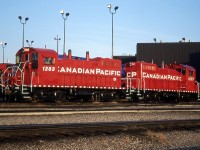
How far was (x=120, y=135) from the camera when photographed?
927 centimetres

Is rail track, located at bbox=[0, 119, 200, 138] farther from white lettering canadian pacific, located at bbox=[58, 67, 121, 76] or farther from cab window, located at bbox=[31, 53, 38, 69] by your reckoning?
white lettering canadian pacific, located at bbox=[58, 67, 121, 76]

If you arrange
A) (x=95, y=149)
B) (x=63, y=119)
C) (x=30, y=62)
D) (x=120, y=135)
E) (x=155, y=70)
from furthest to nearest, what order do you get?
(x=155, y=70)
(x=30, y=62)
(x=63, y=119)
(x=120, y=135)
(x=95, y=149)

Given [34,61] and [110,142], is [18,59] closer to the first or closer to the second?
[34,61]

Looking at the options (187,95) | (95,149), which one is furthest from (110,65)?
(95,149)

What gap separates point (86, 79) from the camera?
2552cm

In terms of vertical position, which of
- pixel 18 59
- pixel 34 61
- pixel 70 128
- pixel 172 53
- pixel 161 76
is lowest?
pixel 70 128

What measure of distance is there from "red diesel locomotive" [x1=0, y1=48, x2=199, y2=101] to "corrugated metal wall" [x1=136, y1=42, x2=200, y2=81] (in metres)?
31.3

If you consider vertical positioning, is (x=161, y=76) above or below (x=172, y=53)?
below

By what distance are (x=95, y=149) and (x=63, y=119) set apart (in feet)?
18.1

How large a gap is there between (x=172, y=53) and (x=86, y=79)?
42967 millimetres

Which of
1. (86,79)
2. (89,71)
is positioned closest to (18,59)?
(86,79)

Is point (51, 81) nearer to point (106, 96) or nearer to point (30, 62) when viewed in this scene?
point (30, 62)

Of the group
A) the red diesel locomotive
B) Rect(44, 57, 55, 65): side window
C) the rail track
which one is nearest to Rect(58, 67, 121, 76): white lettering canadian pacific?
the red diesel locomotive

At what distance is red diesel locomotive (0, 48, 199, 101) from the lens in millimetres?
22562
